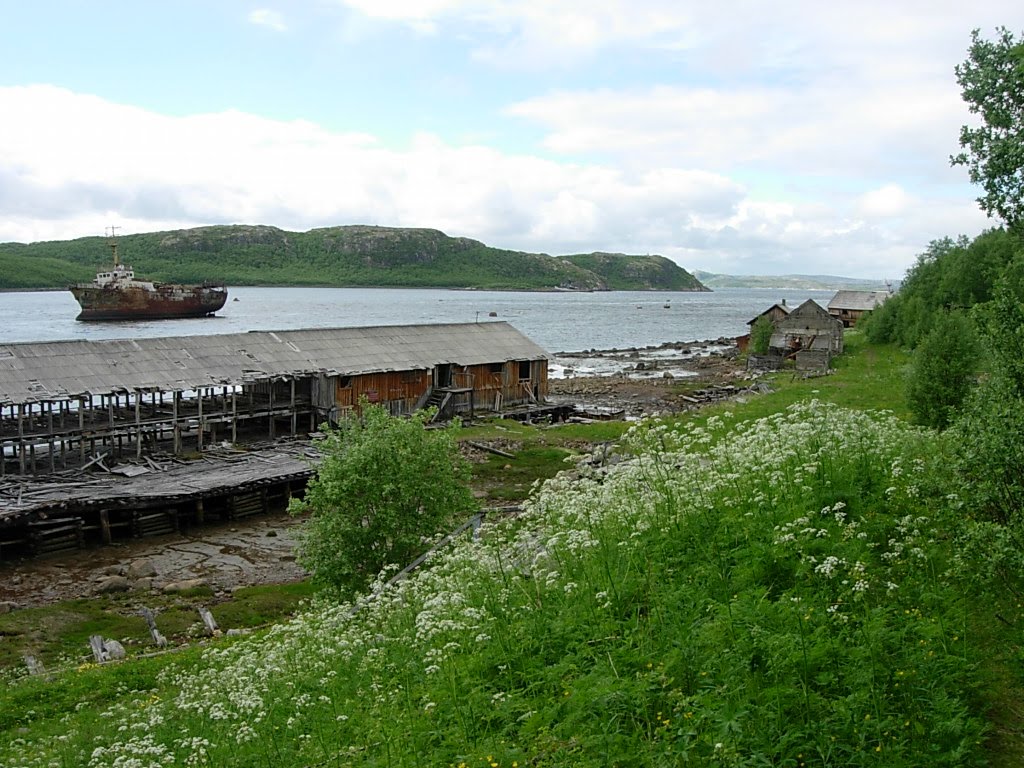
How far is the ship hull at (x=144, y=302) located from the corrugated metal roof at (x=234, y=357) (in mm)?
100520

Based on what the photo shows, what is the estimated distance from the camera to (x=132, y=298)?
436ft

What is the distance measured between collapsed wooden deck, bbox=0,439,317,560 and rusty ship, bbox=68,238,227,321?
105m

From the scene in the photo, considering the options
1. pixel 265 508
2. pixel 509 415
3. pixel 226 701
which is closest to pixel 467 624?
pixel 226 701

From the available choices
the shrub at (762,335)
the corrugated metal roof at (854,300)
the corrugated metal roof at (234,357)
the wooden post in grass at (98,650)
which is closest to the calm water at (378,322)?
the corrugated metal roof at (854,300)

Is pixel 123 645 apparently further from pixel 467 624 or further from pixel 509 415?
pixel 509 415

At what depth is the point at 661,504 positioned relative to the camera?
40.0 feet

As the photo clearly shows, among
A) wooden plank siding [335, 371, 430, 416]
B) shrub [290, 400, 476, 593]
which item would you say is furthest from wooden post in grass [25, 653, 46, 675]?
wooden plank siding [335, 371, 430, 416]

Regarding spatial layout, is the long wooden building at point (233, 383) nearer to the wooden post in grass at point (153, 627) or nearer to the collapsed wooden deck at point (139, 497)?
the collapsed wooden deck at point (139, 497)

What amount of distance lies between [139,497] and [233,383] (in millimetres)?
8217

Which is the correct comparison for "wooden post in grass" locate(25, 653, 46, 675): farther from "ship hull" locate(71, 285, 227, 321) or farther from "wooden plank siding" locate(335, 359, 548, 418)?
"ship hull" locate(71, 285, 227, 321)

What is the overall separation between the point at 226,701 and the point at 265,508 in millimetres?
23958

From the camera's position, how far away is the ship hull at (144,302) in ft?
428

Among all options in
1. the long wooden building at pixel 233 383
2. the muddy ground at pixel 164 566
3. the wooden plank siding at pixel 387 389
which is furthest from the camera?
the wooden plank siding at pixel 387 389

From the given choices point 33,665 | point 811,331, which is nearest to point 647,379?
point 811,331
